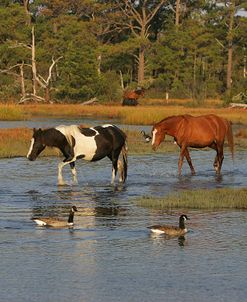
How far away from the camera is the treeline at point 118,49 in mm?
61594

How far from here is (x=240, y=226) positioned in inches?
549

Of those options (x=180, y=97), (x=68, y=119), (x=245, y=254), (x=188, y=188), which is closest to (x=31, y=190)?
(x=188, y=188)

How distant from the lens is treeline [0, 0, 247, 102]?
61594mm

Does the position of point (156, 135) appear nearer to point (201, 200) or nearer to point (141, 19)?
point (201, 200)

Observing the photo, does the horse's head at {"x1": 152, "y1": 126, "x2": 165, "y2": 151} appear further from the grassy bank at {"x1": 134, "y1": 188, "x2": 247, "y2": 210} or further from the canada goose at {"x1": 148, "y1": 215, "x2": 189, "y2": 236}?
the canada goose at {"x1": 148, "y1": 215, "x2": 189, "y2": 236}

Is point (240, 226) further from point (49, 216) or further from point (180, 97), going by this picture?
point (180, 97)

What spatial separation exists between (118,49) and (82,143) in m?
46.8

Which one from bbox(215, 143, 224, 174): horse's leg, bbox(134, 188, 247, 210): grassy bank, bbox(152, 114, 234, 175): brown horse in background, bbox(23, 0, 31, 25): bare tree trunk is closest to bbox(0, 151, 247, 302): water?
bbox(134, 188, 247, 210): grassy bank

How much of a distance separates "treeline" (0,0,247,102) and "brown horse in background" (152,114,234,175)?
36.9m

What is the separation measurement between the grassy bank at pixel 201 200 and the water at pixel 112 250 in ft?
1.26

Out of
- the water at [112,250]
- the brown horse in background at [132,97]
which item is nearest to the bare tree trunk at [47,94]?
the brown horse in background at [132,97]

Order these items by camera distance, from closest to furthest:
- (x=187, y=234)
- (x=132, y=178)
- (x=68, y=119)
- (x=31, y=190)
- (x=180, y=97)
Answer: (x=187, y=234) < (x=31, y=190) < (x=132, y=178) < (x=68, y=119) < (x=180, y=97)

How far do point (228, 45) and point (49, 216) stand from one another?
54484 mm

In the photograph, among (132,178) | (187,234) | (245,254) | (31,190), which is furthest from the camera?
(132,178)
